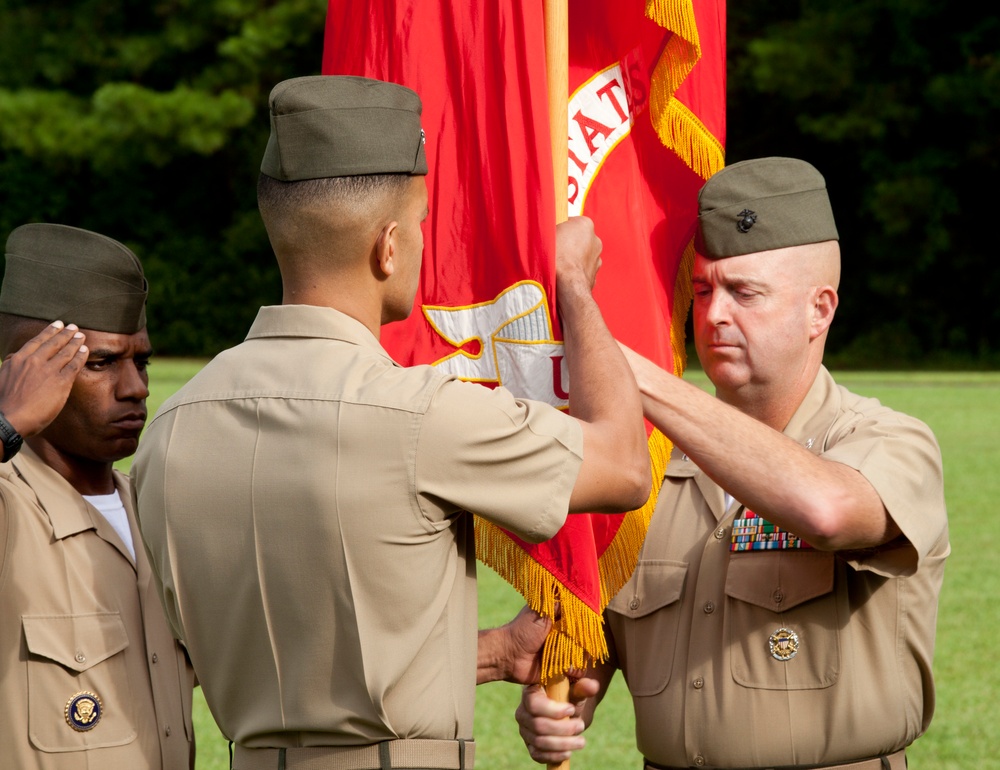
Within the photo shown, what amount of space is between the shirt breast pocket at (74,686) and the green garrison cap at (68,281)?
0.73 metres

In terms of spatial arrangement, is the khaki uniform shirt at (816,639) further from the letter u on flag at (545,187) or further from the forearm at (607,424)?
the forearm at (607,424)

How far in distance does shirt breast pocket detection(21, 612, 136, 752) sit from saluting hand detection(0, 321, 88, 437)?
48cm

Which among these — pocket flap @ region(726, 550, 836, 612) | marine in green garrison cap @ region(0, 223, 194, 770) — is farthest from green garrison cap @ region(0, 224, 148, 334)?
pocket flap @ region(726, 550, 836, 612)

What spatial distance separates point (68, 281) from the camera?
329 cm

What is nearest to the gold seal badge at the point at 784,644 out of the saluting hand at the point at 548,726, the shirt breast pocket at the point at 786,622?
the shirt breast pocket at the point at 786,622

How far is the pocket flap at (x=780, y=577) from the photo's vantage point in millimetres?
3020

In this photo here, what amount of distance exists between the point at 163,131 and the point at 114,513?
80.0 ft

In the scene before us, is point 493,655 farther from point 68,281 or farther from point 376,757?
point 68,281

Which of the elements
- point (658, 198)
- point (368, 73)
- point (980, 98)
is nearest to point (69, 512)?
point (368, 73)

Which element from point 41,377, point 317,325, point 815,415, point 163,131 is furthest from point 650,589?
point 163,131

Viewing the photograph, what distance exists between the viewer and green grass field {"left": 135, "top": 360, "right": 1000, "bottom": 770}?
19.2ft

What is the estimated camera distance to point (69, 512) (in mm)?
3117

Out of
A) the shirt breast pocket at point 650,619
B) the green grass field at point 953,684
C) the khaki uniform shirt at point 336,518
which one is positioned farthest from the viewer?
the green grass field at point 953,684

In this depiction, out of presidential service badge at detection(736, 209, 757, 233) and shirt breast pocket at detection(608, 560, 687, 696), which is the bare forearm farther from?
presidential service badge at detection(736, 209, 757, 233)
